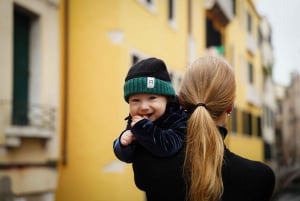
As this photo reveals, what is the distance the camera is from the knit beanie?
1.33m

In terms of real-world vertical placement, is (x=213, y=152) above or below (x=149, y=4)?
below

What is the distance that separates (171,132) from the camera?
1.30m

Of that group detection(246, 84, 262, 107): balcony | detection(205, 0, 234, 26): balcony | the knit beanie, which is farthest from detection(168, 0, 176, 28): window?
detection(246, 84, 262, 107): balcony

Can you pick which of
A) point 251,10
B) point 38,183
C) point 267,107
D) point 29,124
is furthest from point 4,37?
point 267,107

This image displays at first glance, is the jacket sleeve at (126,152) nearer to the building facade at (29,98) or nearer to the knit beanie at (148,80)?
the knit beanie at (148,80)

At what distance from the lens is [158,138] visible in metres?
1.26

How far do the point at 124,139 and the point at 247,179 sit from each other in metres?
0.30

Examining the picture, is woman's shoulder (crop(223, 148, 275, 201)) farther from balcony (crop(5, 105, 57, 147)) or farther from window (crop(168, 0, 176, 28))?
window (crop(168, 0, 176, 28))

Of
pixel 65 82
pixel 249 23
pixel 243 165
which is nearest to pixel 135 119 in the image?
pixel 243 165

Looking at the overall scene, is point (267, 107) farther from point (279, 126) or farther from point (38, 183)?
point (38, 183)

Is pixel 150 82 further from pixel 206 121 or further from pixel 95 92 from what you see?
pixel 95 92

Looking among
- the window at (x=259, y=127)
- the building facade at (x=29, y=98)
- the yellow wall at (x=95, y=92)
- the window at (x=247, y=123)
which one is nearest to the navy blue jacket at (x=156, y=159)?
the building facade at (x=29, y=98)

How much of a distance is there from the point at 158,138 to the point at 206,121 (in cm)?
12

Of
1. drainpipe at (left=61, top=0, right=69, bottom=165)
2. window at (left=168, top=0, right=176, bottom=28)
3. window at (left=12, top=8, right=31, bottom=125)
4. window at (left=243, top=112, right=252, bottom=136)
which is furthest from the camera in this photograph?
window at (left=243, top=112, right=252, bottom=136)
